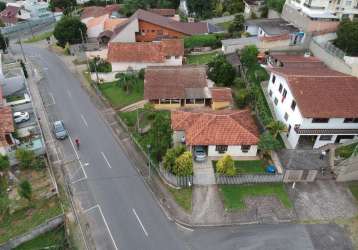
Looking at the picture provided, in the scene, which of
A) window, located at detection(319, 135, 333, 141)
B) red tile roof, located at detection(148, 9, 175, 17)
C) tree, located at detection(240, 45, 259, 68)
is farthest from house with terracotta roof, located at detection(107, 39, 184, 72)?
window, located at detection(319, 135, 333, 141)

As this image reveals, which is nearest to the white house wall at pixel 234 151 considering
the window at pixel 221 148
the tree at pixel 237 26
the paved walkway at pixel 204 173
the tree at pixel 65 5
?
the window at pixel 221 148

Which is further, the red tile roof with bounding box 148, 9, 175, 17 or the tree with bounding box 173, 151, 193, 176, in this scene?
the red tile roof with bounding box 148, 9, 175, 17

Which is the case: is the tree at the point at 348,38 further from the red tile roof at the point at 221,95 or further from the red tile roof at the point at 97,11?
the red tile roof at the point at 97,11

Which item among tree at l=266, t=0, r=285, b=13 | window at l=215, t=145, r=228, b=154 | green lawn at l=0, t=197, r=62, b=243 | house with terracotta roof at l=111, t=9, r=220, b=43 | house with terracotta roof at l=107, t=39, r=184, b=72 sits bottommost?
green lawn at l=0, t=197, r=62, b=243

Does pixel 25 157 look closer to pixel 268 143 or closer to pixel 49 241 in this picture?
pixel 49 241

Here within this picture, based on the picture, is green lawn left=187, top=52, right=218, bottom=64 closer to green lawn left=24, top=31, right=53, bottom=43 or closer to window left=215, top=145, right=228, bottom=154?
window left=215, top=145, right=228, bottom=154

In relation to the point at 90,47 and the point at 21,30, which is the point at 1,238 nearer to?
the point at 90,47

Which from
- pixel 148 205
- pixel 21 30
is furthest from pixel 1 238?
pixel 21 30
